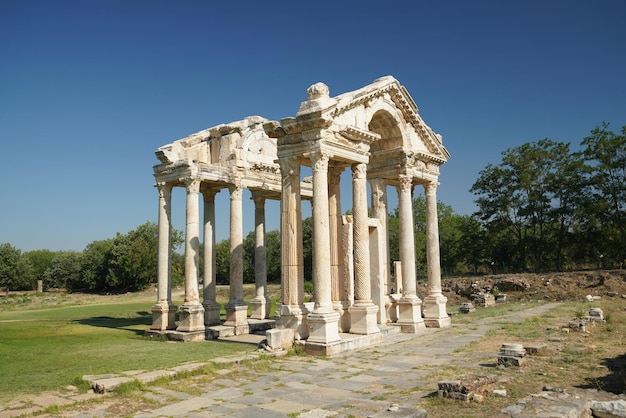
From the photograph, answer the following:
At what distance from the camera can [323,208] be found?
1419 cm

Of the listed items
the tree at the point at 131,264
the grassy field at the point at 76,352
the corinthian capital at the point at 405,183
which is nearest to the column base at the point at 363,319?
the grassy field at the point at 76,352

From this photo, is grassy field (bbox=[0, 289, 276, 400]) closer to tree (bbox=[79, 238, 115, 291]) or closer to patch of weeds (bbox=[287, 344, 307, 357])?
patch of weeds (bbox=[287, 344, 307, 357])

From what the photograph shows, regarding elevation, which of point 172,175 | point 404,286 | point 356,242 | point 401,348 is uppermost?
point 172,175

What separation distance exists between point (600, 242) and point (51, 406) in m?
46.2

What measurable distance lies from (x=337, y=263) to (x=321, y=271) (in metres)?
2.18

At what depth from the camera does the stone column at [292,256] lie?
14.5 m

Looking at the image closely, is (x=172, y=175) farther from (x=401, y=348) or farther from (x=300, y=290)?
(x=401, y=348)

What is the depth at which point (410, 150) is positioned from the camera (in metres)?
19.1

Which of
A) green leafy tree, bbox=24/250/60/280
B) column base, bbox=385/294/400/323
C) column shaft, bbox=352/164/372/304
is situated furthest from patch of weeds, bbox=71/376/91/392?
green leafy tree, bbox=24/250/60/280

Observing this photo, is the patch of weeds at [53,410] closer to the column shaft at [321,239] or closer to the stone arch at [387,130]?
the column shaft at [321,239]

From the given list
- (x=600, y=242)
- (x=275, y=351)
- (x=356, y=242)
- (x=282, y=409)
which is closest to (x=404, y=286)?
(x=356, y=242)

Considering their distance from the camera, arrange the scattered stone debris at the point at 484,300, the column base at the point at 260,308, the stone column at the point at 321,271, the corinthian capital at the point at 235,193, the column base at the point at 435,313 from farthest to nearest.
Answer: the scattered stone debris at the point at 484,300, the column base at the point at 260,308, the corinthian capital at the point at 235,193, the column base at the point at 435,313, the stone column at the point at 321,271

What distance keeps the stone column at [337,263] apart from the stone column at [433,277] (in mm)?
5252

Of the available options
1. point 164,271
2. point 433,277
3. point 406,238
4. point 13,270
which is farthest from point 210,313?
point 13,270
